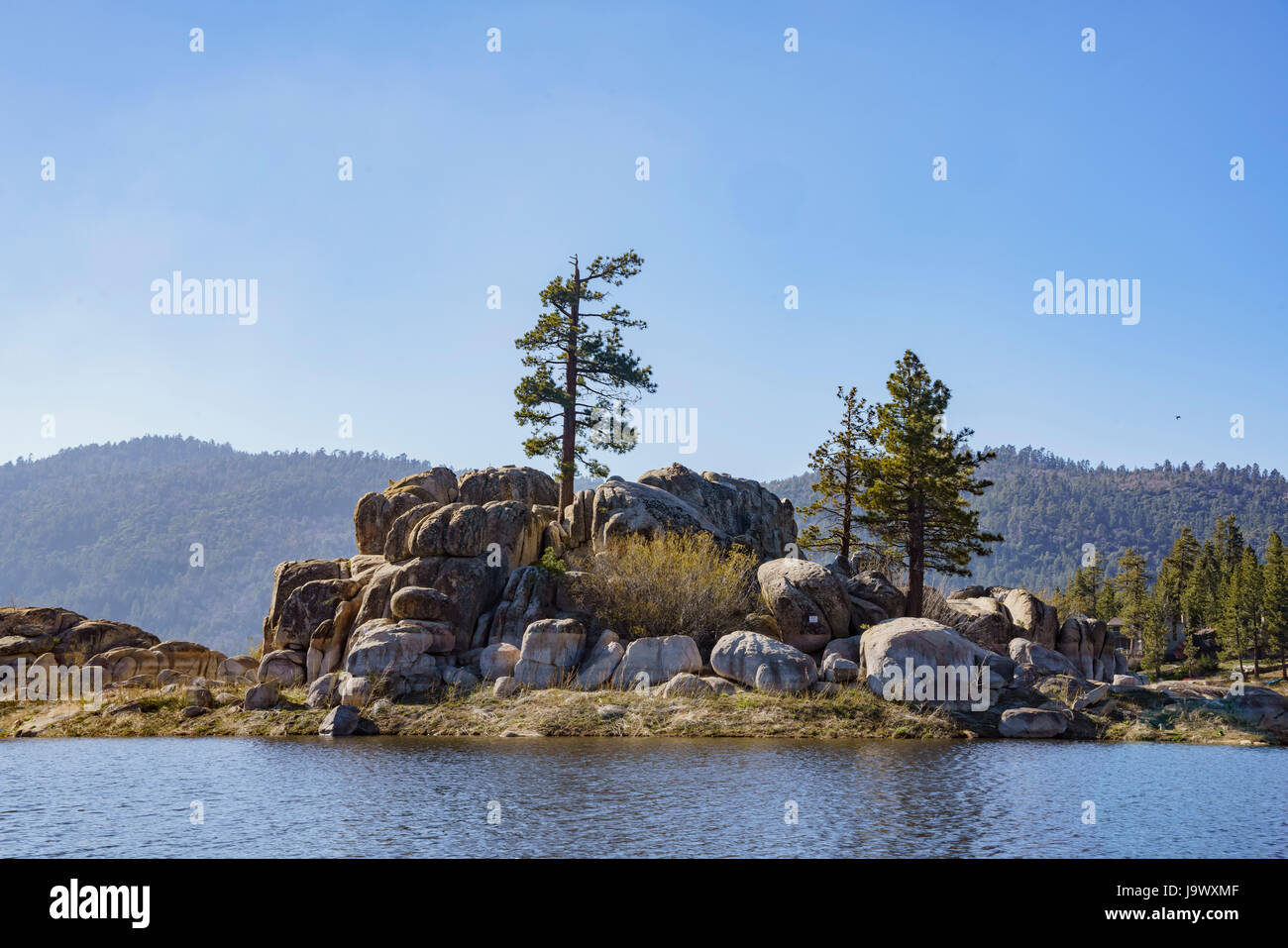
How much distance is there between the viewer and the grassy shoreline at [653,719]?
118 feet

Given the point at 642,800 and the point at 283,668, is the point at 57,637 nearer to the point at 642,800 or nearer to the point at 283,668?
the point at 283,668

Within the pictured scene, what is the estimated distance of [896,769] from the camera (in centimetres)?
2697

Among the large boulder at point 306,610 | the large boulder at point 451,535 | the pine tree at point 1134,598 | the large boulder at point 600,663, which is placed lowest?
the pine tree at point 1134,598

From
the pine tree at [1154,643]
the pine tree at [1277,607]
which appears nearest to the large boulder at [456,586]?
the pine tree at [1154,643]

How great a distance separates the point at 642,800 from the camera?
21953 millimetres

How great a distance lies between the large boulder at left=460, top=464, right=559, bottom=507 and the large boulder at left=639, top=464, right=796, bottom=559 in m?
6.61

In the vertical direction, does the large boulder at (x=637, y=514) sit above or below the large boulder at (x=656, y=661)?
above

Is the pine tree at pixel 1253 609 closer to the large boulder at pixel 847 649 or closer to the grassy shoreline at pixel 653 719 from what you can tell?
the grassy shoreline at pixel 653 719

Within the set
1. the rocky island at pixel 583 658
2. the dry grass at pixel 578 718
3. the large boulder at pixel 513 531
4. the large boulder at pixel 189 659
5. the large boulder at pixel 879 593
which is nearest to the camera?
the dry grass at pixel 578 718

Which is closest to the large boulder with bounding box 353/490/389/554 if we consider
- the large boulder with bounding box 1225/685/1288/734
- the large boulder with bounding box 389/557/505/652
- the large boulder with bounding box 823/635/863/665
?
the large boulder with bounding box 389/557/505/652

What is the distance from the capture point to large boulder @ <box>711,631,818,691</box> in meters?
38.3

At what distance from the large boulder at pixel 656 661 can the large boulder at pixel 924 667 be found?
7046 millimetres

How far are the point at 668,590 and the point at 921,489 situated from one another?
49.1ft
